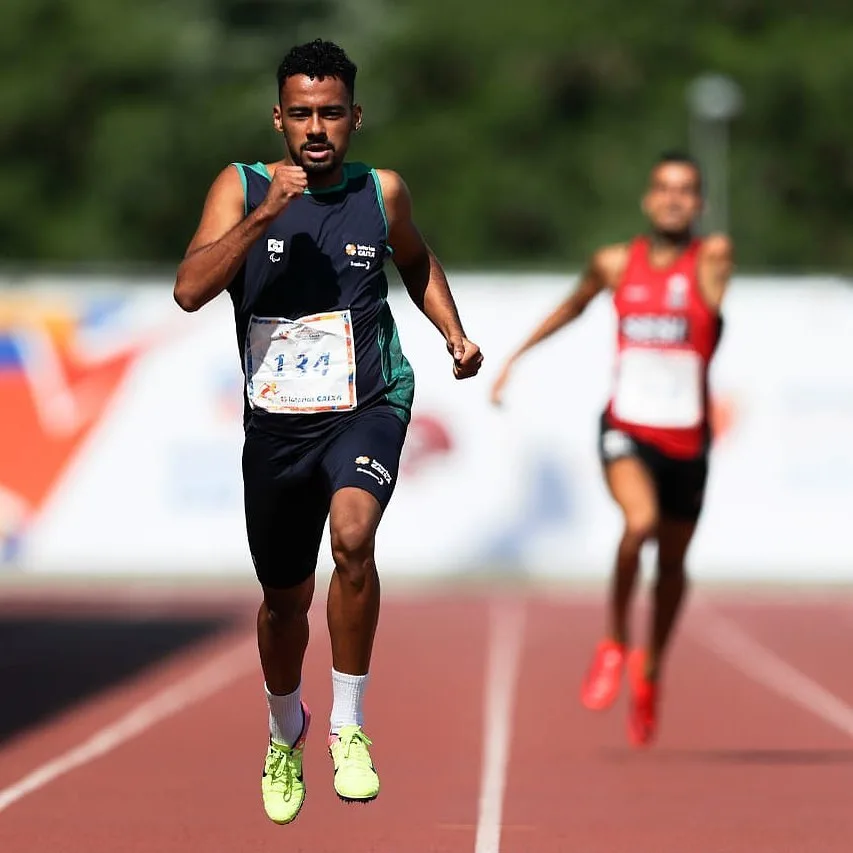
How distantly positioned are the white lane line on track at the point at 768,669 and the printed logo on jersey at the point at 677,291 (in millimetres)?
2235

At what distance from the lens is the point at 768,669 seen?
1451 cm

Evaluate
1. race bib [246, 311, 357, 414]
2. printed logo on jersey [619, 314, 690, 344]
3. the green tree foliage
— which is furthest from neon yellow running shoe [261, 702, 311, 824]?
the green tree foliage

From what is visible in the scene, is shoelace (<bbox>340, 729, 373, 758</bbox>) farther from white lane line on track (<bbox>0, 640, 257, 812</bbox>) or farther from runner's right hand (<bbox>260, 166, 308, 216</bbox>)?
white lane line on track (<bbox>0, 640, 257, 812</bbox>)

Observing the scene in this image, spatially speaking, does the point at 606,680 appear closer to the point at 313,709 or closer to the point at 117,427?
the point at 313,709

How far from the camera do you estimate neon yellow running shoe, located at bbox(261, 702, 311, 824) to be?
7.14 metres

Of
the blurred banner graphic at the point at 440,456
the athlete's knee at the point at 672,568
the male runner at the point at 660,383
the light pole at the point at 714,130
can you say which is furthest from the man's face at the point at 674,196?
the light pole at the point at 714,130

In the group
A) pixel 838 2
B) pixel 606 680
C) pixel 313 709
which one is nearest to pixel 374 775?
pixel 606 680

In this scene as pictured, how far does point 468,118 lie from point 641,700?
148 feet

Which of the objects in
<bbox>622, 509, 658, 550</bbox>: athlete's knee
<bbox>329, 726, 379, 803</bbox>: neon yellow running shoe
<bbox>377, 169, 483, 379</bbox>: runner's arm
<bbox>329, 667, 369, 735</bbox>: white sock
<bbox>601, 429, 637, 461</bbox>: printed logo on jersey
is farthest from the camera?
<bbox>601, 429, 637, 461</bbox>: printed logo on jersey

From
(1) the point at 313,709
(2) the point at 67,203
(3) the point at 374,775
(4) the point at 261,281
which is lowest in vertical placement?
(2) the point at 67,203

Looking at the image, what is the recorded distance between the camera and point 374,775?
264 inches

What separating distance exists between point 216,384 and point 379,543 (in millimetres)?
2186

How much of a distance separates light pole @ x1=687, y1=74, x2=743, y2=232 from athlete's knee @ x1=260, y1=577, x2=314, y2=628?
38.3 meters

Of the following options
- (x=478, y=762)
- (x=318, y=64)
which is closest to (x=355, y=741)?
(x=318, y=64)
